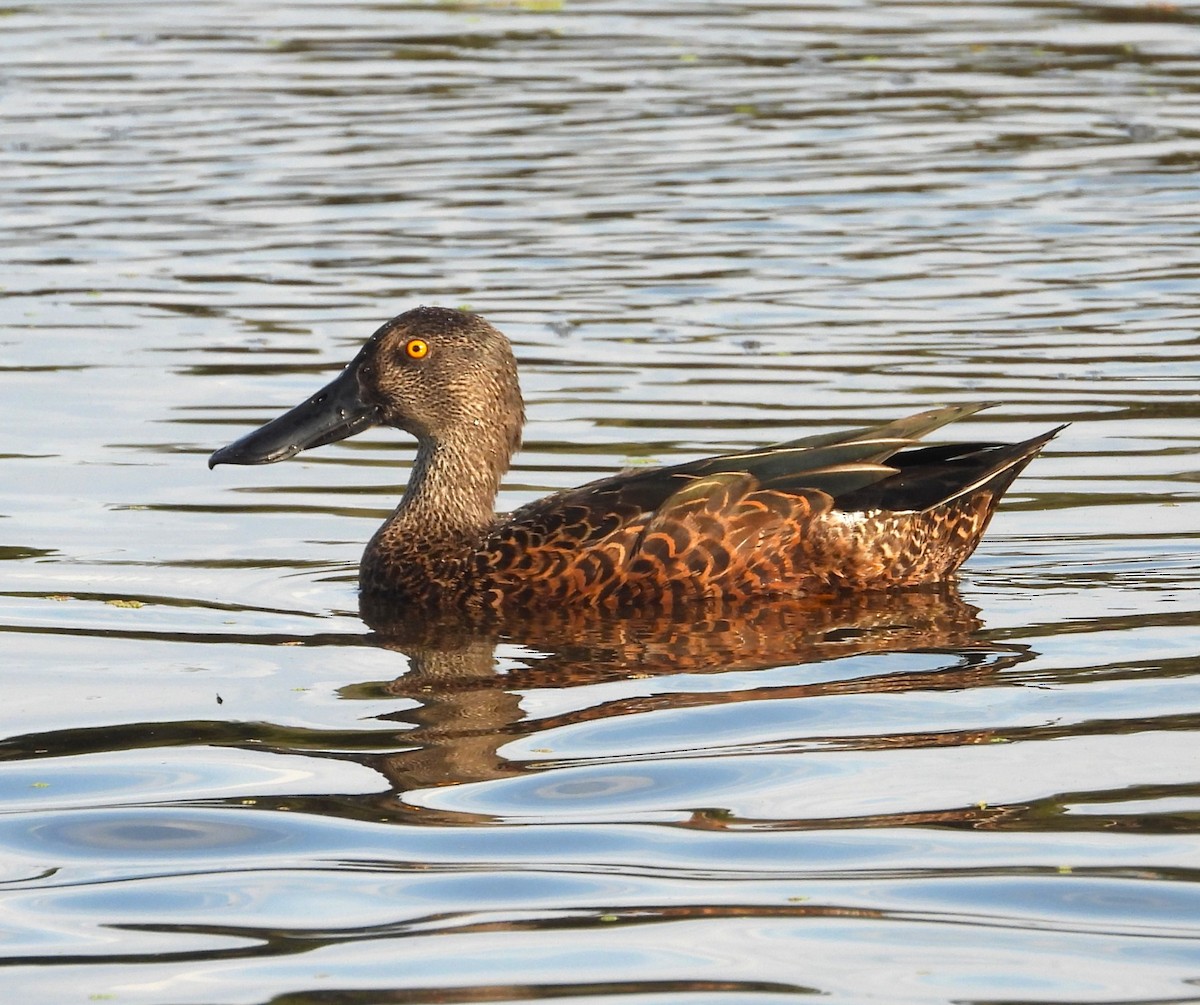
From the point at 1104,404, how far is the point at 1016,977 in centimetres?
676

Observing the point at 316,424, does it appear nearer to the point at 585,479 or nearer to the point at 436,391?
the point at 436,391

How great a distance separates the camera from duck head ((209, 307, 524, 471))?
30.7 feet

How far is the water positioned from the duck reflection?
0.09ft

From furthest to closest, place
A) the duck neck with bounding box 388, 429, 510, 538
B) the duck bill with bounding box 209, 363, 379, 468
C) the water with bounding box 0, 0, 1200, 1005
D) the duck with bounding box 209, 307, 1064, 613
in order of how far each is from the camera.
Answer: the duck bill with bounding box 209, 363, 379, 468, the duck neck with bounding box 388, 429, 510, 538, the duck with bounding box 209, 307, 1064, 613, the water with bounding box 0, 0, 1200, 1005

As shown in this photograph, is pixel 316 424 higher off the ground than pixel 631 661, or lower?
higher

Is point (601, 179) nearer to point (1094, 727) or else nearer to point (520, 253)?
point (520, 253)

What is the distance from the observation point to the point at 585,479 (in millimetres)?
10289

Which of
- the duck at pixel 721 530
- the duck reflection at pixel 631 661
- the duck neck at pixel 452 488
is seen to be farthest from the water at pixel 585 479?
the duck neck at pixel 452 488

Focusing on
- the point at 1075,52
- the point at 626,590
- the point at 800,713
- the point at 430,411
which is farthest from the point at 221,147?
the point at 800,713

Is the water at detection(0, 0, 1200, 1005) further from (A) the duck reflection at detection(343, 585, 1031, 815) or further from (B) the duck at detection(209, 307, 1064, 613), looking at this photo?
(B) the duck at detection(209, 307, 1064, 613)

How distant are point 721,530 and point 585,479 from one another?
1926 mm

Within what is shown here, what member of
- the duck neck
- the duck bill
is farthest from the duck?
the duck bill

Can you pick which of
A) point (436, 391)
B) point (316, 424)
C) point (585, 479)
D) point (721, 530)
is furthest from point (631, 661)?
point (585, 479)

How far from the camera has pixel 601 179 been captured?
17.0m
